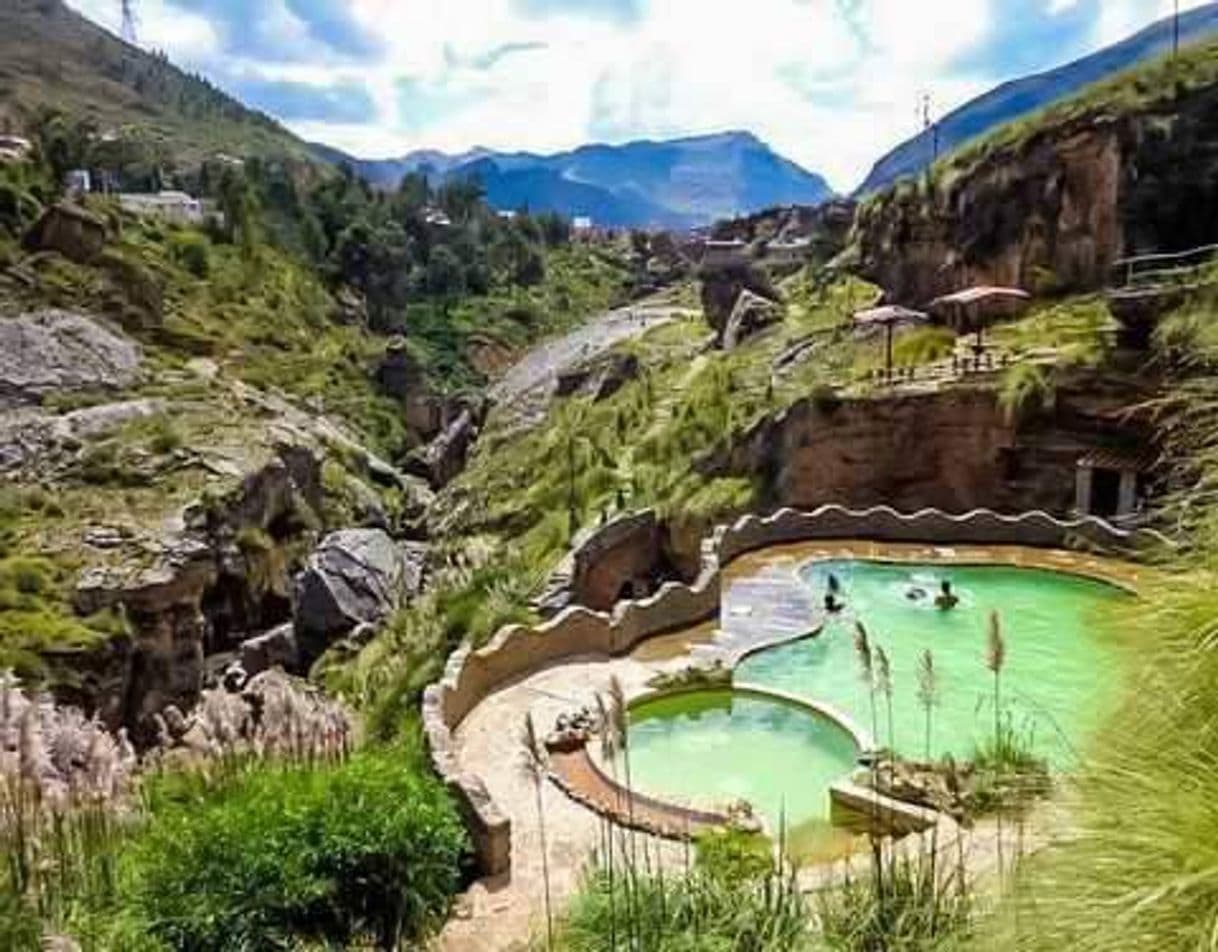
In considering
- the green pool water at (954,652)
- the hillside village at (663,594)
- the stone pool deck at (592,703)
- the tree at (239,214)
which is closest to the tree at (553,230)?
the tree at (239,214)

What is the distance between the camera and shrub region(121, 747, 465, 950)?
6.49m

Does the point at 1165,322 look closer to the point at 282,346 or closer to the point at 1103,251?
the point at 1103,251

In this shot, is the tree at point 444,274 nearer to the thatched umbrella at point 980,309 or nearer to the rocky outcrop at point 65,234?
the rocky outcrop at point 65,234

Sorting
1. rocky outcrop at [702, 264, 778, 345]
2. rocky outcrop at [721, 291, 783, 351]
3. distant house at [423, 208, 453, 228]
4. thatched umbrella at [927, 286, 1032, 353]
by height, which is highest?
distant house at [423, 208, 453, 228]

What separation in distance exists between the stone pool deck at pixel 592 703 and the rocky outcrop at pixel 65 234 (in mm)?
34778

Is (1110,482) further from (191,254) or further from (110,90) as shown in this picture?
(110,90)

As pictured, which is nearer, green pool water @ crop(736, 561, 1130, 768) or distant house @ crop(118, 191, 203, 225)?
green pool water @ crop(736, 561, 1130, 768)

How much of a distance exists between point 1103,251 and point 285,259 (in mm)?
41864

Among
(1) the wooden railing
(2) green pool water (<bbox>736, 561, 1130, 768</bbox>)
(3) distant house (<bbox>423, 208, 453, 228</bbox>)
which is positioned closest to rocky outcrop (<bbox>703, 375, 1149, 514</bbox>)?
(1) the wooden railing

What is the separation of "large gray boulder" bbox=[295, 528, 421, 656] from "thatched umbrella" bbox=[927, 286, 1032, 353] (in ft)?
41.4

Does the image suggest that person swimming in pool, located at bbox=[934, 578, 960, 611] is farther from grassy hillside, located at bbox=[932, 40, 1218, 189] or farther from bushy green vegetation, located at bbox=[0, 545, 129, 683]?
grassy hillside, located at bbox=[932, 40, 1218, 189]

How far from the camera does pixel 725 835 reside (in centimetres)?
733

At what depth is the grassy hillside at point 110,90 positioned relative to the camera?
3939 inches

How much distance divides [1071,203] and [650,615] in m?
19.6
